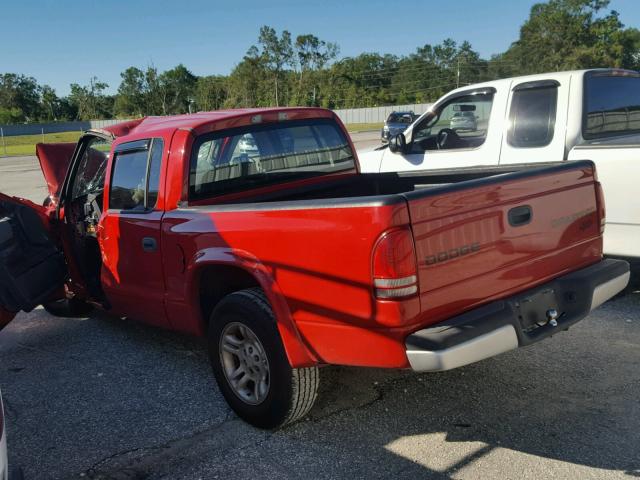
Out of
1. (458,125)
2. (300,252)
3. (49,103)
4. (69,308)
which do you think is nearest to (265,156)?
(300,252)

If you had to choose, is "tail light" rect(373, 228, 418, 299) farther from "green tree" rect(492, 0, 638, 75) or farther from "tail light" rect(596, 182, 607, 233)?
"green tree" rect(492, 0, 638, 75)

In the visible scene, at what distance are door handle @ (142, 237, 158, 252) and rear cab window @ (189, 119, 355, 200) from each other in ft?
1.35

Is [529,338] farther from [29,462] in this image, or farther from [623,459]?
[29,462]

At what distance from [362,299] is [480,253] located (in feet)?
2.17

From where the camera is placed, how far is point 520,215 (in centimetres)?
304

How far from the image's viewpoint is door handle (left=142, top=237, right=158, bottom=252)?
13.0 ft

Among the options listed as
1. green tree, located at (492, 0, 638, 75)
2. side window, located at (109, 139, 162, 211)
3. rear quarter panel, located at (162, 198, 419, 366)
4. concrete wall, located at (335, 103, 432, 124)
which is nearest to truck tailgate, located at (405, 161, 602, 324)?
rear quarter panel, located at (162, 198, 419, 366)

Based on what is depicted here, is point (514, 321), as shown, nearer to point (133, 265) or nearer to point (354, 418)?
point (354, 418)

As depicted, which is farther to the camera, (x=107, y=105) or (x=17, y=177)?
(x=107, y=105)

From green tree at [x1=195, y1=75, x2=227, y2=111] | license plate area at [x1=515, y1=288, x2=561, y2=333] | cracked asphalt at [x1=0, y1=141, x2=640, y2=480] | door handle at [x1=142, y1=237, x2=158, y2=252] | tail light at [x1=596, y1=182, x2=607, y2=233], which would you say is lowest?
cracked asphalt at [x1=0, y1=141, x2=640, y2=480]

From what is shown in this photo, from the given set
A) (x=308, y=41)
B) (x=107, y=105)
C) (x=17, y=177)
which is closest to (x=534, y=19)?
(x=308, y=41)

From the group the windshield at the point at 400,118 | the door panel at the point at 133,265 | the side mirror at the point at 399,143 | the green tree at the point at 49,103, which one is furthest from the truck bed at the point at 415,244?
the green tree at the point at 49,103

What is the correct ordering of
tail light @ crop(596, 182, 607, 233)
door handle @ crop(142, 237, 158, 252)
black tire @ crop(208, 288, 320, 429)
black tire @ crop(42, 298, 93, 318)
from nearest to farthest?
black tire @ crop(208, 288, 320, 429) < tail light @ crop(596, 182, 607, 233) < door handle @ crop(142, 237, 158, 252) < black tire @ crop(42, 298, 93, 318)

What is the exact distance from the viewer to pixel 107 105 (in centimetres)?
9556
